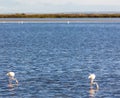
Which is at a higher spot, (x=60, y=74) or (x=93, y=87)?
(x=93, y=87)

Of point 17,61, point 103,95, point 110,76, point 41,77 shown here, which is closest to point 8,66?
point 17,61

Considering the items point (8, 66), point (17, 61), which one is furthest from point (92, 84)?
point (17, 61)

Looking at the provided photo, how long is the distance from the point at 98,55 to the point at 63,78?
625 inches

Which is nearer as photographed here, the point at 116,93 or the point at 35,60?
the point at 116,93

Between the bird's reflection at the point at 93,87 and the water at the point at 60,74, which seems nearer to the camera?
the bird's reflection at the point at 93,87

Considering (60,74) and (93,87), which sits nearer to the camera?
(93,87)

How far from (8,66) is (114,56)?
1130cm

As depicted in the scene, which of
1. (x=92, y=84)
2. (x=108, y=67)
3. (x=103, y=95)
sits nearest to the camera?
(x=103, y=95)

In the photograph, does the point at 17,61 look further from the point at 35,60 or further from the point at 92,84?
the point at 92,84

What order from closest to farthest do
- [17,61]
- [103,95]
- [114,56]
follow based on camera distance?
[103,95] → [17,61] → [114,56]

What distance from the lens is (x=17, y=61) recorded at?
4634cm

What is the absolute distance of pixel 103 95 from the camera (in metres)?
30.6

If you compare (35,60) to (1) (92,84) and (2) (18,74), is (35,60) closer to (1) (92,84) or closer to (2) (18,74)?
(2) (18,74)

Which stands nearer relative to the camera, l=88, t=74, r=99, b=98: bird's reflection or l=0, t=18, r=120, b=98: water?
l=88, t=74, r=99, b=98: bird's reflection
